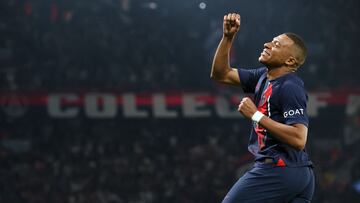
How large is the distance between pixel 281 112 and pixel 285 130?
0.19m

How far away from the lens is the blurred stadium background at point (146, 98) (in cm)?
1167

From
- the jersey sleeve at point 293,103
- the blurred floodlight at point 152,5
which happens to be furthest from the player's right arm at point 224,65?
the blurred floodlight at point 152,5

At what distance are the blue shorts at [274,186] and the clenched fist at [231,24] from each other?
92cm

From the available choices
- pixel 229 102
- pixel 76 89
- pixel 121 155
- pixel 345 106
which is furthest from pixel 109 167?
pixel 345 106

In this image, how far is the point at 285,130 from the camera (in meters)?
3.50

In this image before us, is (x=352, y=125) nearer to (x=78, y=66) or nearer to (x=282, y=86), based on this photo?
(x=78, y=66)

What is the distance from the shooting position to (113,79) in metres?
12.2

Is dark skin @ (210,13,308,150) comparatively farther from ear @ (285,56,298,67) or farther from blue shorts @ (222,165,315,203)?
blue shorts @ (222,165,315,203)

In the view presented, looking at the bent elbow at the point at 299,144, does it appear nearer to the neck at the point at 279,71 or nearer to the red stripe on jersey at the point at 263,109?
the red stripe on jersey at the point at 263,109

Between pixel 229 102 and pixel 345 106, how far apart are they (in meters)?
2.26

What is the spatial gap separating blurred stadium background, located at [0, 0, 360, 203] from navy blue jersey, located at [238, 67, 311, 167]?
781cm

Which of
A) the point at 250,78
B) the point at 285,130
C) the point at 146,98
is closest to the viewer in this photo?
the point at 285,130

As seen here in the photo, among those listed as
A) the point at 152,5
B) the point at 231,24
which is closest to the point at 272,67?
the point at 231,24

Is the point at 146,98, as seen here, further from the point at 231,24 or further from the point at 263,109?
the point at 263,109
